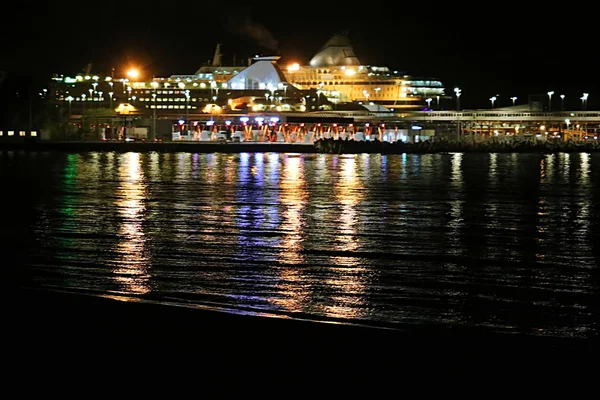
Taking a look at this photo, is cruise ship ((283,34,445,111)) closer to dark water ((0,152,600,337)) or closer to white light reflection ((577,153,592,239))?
white light reflection ((577,153,592,239))

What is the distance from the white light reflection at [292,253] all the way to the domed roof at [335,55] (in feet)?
245

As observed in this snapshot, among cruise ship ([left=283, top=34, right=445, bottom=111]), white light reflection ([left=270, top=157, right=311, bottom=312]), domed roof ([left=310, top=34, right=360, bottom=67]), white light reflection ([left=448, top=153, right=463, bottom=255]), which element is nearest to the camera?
white light reflection ([left=270, top=157, right=311, bottom=312])

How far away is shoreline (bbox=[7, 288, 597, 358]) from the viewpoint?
511 centimetres

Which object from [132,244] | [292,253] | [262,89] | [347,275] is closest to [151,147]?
[262,89]

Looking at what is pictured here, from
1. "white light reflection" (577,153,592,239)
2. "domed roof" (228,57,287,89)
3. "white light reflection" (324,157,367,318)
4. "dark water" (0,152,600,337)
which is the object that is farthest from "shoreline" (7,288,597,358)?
"domed roof" (228,57,287,89)

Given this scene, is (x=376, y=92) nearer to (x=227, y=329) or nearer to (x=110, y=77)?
(x=110, y=77)

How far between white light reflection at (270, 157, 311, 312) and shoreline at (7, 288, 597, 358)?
1.05 m

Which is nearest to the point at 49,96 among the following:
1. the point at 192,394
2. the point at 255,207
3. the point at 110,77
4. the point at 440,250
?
the point at 110,77

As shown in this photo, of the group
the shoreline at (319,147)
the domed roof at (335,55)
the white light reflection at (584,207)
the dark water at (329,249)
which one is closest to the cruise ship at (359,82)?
the domed roof at (335,55)

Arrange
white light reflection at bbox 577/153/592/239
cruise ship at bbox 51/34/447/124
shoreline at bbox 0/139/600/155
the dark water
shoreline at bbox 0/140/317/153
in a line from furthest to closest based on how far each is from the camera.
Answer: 1. cruise ship at bbox 51/34/447/124
2. shoreline at bbox 0/139/600/155
3. shoreline at bbox 0/140/317/153
4. white light reflection at bbox 577/153/592/239
5. the dark water

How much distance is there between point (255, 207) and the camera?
16406mm

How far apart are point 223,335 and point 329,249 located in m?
5.31

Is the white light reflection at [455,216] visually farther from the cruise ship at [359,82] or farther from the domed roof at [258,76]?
the cruise ship at [359,82]

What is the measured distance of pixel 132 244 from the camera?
36.3 ft
